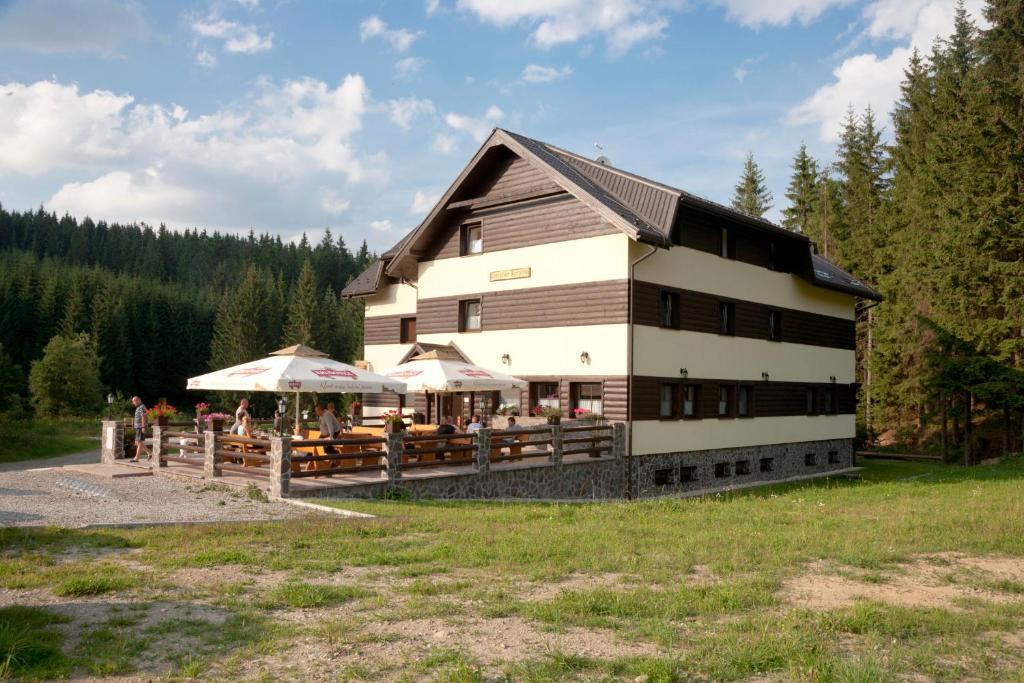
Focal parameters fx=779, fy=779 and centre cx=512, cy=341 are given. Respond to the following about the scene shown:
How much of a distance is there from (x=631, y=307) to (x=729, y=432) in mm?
6285

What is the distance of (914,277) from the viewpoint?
111 feet

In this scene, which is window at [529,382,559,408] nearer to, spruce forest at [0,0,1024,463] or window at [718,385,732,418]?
window at [718,385,732,418]

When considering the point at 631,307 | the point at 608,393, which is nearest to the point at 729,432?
the point at 608,393

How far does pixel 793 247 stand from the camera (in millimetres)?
25844

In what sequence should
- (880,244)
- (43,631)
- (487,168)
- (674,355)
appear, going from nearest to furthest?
(43,631), (674,355), (487,168), (880,244)

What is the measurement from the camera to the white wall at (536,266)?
66.1ft

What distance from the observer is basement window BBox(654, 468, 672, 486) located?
21.1 m

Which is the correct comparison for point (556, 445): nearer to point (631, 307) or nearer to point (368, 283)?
point (631, 307)

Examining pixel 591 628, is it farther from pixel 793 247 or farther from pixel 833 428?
pixel 833 428

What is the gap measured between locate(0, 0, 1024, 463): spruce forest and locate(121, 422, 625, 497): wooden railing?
17975mm

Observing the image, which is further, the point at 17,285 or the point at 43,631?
the point at 17,285

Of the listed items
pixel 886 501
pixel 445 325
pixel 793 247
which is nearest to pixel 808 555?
pixel 886 501

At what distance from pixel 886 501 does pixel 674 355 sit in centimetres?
652

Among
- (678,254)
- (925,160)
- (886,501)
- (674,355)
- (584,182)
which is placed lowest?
(886,501)
